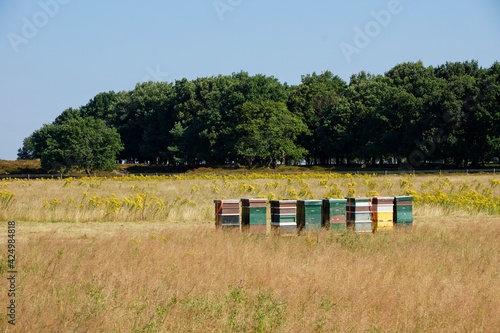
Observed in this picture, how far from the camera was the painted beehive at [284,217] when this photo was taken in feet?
71.9

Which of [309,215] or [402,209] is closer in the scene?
[309,215]

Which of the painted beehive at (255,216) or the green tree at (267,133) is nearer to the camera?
the painted beehive at (255,216)

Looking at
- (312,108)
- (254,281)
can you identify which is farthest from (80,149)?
(254,281)

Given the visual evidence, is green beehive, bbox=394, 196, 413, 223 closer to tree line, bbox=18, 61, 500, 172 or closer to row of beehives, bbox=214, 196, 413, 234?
row of beehives, bbox=214, 196, 413, 234

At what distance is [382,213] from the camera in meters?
23.4

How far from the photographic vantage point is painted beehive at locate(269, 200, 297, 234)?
71.9 feet

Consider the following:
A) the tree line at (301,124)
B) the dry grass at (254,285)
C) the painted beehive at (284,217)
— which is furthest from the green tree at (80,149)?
the dry grass at (254,285)

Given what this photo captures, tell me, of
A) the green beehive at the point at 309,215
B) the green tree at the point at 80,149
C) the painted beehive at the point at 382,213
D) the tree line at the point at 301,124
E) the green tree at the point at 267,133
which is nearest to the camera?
the green beehive at the point at 309,215

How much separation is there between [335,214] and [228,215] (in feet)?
12.4

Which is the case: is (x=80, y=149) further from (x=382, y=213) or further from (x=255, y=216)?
(x=382, y=213)

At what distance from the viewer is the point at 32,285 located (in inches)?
508

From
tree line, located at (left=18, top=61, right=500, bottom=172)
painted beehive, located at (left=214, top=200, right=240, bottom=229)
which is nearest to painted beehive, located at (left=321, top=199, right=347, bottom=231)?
painted beehive, located at (left=214, top=200, right=240, bottom=229)

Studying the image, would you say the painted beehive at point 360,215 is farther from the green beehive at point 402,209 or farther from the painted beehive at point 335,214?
the green beehive at point 402,209

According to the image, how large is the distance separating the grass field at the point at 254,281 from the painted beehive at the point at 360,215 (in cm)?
80
